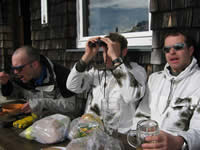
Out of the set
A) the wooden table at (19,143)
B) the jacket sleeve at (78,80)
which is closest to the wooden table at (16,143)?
the wooden table at (19,143)

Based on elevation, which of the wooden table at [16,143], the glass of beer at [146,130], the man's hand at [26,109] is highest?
the glass of beer at [146,130]

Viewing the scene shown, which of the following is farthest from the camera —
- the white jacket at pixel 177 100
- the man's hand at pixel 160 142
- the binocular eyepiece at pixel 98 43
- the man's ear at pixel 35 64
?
the man's ear at pixel 35 64

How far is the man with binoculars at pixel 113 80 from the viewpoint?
5.06 feet

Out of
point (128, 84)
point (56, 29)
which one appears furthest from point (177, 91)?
point (56, 29)

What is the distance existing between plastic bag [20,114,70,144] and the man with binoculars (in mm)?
360

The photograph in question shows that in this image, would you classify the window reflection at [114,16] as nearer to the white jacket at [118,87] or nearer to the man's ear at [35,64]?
the white jacket at [118,87]

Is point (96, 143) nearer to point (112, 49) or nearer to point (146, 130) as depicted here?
point (146, 130)

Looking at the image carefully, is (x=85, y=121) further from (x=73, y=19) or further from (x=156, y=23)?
(x=73, y=19)

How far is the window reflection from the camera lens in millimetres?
2140

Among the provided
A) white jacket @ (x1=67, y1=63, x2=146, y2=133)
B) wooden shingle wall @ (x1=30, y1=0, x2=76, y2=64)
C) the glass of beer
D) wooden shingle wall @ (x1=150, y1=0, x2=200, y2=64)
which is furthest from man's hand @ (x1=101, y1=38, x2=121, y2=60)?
wooden shingle wall @ (x1=30, y1=0, x2=76, y2=64)

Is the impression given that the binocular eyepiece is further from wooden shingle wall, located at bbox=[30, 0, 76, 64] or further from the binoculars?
wooden shingle wall, located at bbox=[30, 0, 76, 64]

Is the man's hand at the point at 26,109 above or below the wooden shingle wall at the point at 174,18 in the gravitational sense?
below

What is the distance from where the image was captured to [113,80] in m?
1.76

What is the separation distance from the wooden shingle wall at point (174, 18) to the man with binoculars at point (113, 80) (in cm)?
29
